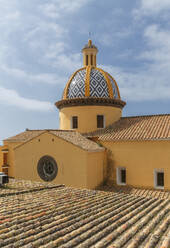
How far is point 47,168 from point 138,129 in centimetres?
566

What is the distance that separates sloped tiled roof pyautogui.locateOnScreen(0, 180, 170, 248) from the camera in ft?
14.3

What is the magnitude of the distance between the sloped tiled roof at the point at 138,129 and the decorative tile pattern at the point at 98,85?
2.25 metres

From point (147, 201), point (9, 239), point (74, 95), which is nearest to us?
point (9, 239)

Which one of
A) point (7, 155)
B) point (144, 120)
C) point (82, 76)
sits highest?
point (82, 76)

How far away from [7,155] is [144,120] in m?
10.5

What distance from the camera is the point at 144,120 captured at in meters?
15.3

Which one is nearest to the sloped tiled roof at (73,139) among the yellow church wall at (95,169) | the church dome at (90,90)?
the yellow church wall at (95,169)

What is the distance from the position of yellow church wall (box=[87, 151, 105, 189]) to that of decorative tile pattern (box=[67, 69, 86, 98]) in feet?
15.5

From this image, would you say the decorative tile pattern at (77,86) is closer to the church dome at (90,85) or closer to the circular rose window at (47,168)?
the church dome at (90,85)

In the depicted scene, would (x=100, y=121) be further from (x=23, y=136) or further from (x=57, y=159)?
(x=23, y=136)

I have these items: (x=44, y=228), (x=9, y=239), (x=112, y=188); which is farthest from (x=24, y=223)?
(x=112, y=188)

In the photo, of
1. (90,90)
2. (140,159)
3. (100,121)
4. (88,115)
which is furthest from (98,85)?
(140,159)

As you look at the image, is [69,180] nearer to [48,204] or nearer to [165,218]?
[48,204]

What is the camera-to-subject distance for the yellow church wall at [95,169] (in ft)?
41.1
